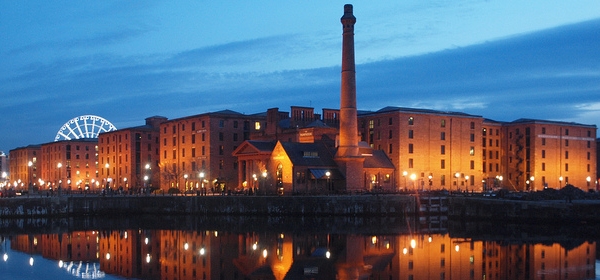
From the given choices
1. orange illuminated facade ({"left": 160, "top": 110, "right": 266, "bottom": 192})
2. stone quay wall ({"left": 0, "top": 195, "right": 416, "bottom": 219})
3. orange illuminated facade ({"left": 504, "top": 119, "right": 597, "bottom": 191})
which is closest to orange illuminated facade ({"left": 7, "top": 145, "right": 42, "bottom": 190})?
orange illuminated facade ({"left": 160, "top": 110, "right": 266, "bottom": 192})

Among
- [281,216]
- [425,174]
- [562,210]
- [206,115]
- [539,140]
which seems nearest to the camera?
[562,210]

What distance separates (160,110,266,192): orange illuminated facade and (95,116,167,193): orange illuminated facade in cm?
850

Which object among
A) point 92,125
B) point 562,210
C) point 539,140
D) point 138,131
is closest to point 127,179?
point 138,131

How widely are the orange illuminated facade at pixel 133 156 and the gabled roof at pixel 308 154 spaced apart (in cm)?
3582

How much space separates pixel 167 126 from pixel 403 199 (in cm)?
5093

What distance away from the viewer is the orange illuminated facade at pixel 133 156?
378 ft

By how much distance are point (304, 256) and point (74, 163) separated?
366 feet

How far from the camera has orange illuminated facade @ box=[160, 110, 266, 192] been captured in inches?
3856

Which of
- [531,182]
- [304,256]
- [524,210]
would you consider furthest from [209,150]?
[304,256]

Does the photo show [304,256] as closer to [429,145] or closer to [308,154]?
[308,154]

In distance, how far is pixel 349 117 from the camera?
76.8 m

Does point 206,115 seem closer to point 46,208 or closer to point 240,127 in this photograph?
point 240,127

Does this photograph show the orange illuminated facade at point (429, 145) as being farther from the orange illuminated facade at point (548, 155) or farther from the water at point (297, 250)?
the water at point (297, 250)

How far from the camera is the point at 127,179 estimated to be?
117m
